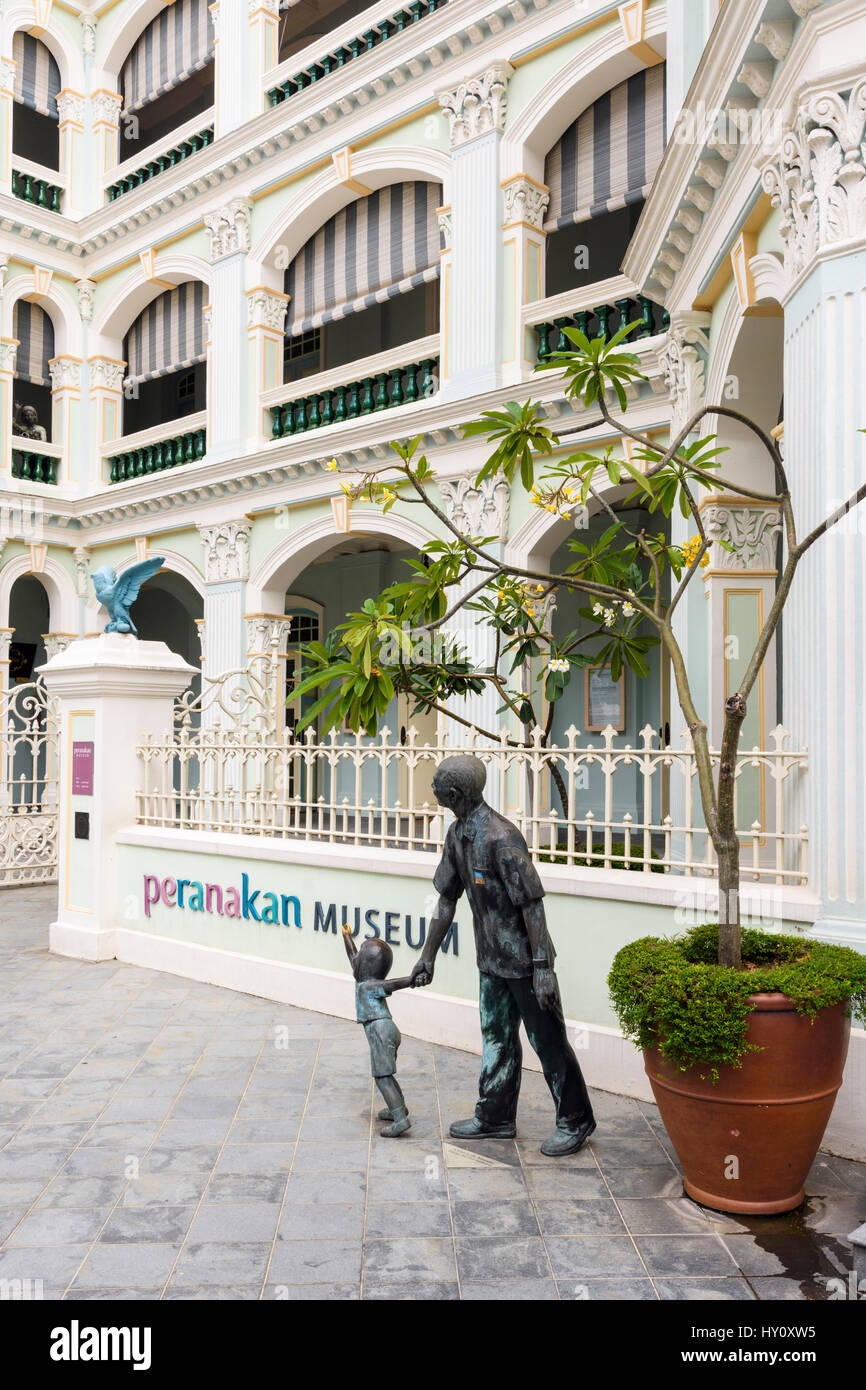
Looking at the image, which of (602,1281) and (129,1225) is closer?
(602,1281)

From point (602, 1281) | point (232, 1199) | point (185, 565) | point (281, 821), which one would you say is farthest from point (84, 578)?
point (602, 1281)

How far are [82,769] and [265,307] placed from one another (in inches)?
302

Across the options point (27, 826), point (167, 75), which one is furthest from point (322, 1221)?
point (167, 75)

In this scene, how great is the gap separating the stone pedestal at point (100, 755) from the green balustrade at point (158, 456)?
6.82 m

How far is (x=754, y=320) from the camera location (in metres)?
6.08

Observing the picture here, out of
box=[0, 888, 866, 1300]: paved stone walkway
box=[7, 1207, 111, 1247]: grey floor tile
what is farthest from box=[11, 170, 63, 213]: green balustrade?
box=[7, 1207, 111, 1247]: grey floor tile

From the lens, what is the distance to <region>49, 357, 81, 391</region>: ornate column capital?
15.5 meters

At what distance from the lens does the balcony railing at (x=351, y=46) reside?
1101 centimetres

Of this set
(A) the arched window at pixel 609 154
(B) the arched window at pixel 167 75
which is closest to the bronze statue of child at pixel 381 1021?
(A) the arched window at pixel 609 154

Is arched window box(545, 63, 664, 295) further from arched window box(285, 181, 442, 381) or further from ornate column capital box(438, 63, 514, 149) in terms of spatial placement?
arched window box(285, 181, 442, 381)

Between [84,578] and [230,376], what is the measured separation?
441 centimetres

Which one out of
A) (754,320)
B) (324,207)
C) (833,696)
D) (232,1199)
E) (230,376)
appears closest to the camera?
(232,1199)
